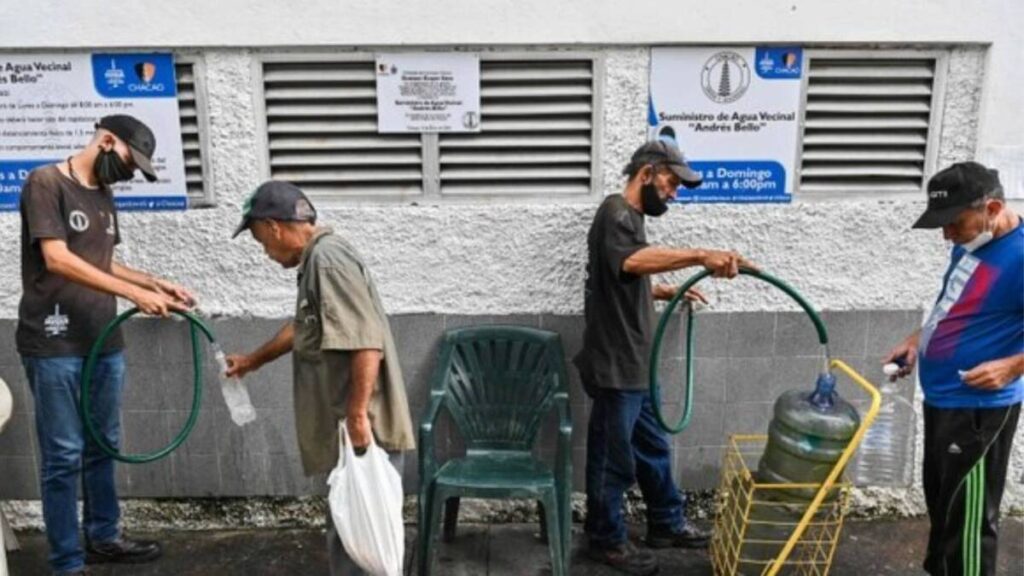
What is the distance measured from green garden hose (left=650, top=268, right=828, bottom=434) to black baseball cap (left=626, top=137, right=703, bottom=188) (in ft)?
1.25

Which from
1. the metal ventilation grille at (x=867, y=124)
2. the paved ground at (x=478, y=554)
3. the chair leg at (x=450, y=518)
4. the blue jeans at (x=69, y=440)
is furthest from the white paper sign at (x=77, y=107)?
the metal ventilation grille at (x=867, y=124)

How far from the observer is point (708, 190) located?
3.78 metres

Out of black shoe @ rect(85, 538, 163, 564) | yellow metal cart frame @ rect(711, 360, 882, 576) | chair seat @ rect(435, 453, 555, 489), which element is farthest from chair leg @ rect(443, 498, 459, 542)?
black shoe @ rect(85, 538, 163, 564)

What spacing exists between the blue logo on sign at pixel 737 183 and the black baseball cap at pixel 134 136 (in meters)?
2.25

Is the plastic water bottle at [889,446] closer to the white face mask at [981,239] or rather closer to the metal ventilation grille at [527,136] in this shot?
the white face mask at [981,239]

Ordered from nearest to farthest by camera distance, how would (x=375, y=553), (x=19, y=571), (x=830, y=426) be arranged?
(x=375, y=553) → (x=830, y=426) → (x=19, y=571)

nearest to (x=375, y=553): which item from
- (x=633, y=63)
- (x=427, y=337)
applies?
(x=427, y=337)

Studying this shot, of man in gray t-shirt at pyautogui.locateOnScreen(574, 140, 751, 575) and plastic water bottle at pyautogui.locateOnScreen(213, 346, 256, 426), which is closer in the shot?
man in gray t-shirt at pyautogui.locateOnScreen(574, 140, 751, 575)

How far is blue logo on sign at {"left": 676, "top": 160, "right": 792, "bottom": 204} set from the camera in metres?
3.77

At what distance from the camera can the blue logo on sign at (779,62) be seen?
367 centimetres

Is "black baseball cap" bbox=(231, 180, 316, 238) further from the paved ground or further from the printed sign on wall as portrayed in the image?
the paved ground

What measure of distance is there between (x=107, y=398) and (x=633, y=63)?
2.66 meters

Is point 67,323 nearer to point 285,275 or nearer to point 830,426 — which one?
point 285,275

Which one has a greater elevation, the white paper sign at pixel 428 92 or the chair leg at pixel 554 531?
the white paper sign at pixel 428 92
